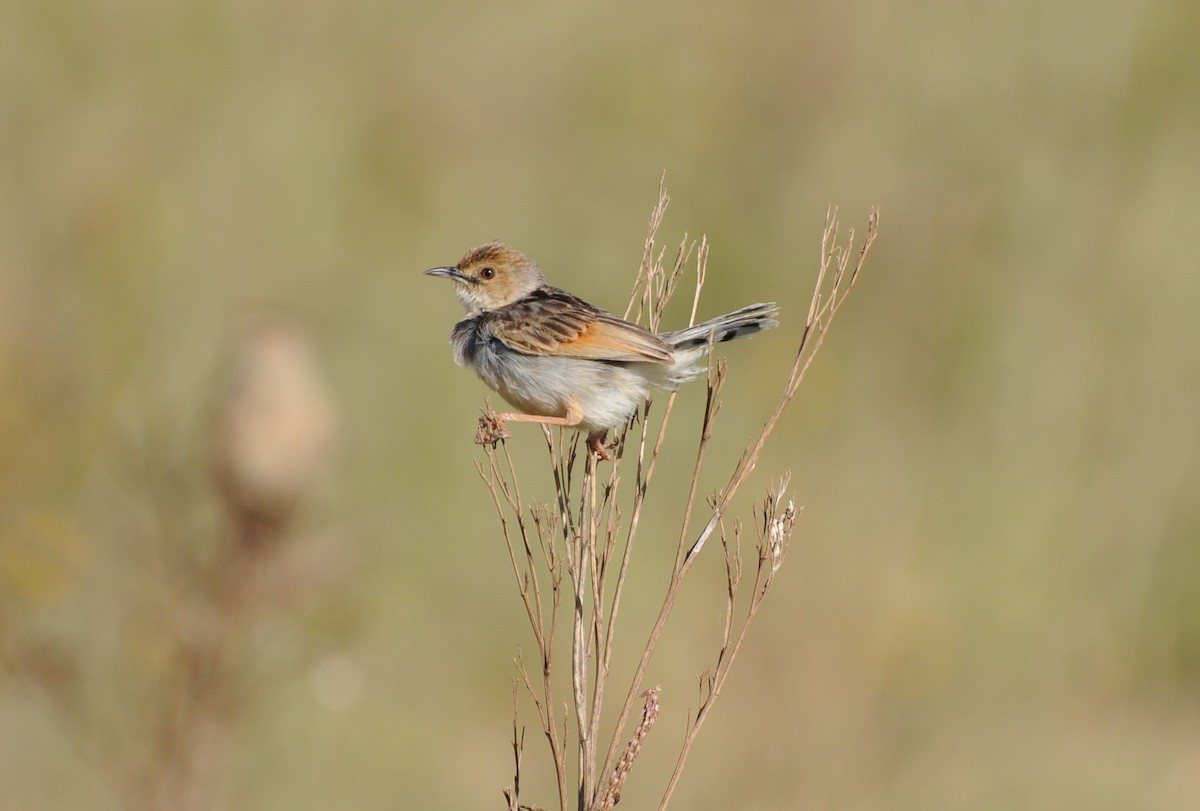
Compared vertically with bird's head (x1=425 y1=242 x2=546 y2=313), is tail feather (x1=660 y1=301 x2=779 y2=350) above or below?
below

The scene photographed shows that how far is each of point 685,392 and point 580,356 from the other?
3.53 m

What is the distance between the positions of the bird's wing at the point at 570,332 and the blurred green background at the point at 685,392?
1759mm

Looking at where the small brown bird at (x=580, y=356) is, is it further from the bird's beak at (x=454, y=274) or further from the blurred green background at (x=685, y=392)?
the blurred green background at (x=685, y=392)

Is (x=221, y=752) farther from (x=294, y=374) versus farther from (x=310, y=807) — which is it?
(x=294, y=374)

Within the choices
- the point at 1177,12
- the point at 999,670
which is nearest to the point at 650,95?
the point at 1177,12

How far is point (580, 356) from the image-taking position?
185 inches

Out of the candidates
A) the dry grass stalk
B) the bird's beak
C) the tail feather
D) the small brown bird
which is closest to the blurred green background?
the bird's beak

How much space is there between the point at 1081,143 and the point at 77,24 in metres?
6.82

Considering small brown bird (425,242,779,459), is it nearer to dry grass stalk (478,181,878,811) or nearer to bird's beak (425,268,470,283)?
bird's beak (425,268,470,283)

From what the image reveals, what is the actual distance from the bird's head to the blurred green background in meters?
1.55

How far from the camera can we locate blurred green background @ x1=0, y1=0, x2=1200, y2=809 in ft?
22.8

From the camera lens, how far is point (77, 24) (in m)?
9.22

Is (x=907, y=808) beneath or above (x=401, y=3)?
beneath

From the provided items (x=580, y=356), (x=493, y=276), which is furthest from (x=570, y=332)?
(x=493, y=276)
